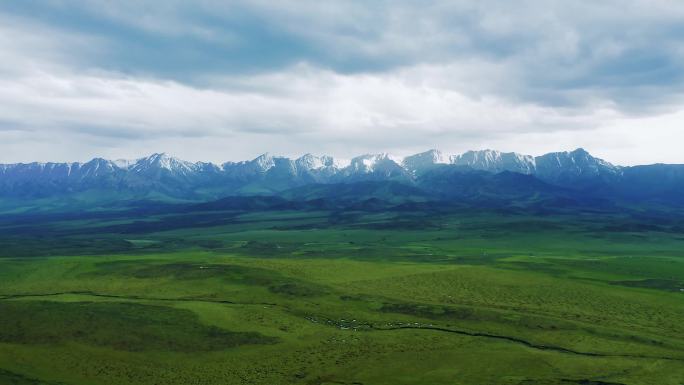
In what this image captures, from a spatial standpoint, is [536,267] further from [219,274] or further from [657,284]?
[219,274]

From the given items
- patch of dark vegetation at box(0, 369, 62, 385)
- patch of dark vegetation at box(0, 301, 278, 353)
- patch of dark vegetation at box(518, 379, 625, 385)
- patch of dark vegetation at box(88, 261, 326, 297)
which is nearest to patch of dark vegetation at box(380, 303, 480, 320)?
patch of dark vegetation at box(88, 261, 326, 297)

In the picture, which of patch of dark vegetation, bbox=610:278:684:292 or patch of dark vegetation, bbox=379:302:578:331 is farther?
patch of dark vegetation, bbox=610:278:684:292

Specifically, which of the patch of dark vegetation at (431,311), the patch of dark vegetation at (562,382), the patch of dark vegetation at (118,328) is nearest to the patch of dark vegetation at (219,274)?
the patch of dark vegetation at (431,311)

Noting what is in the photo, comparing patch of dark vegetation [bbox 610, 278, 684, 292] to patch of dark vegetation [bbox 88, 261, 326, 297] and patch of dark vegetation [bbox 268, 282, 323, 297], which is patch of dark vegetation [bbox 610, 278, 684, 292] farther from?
patch of dark vegetation [bbox 88, 261, 326, 297]

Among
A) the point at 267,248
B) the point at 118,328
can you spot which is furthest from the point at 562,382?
the point at 267,248

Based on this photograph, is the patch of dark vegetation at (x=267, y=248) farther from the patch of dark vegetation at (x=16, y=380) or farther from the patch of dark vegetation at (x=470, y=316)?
the patch of dark vegetation at (x=16, y=380)

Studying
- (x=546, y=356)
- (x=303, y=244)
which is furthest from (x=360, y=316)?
(x=303, y=244)
